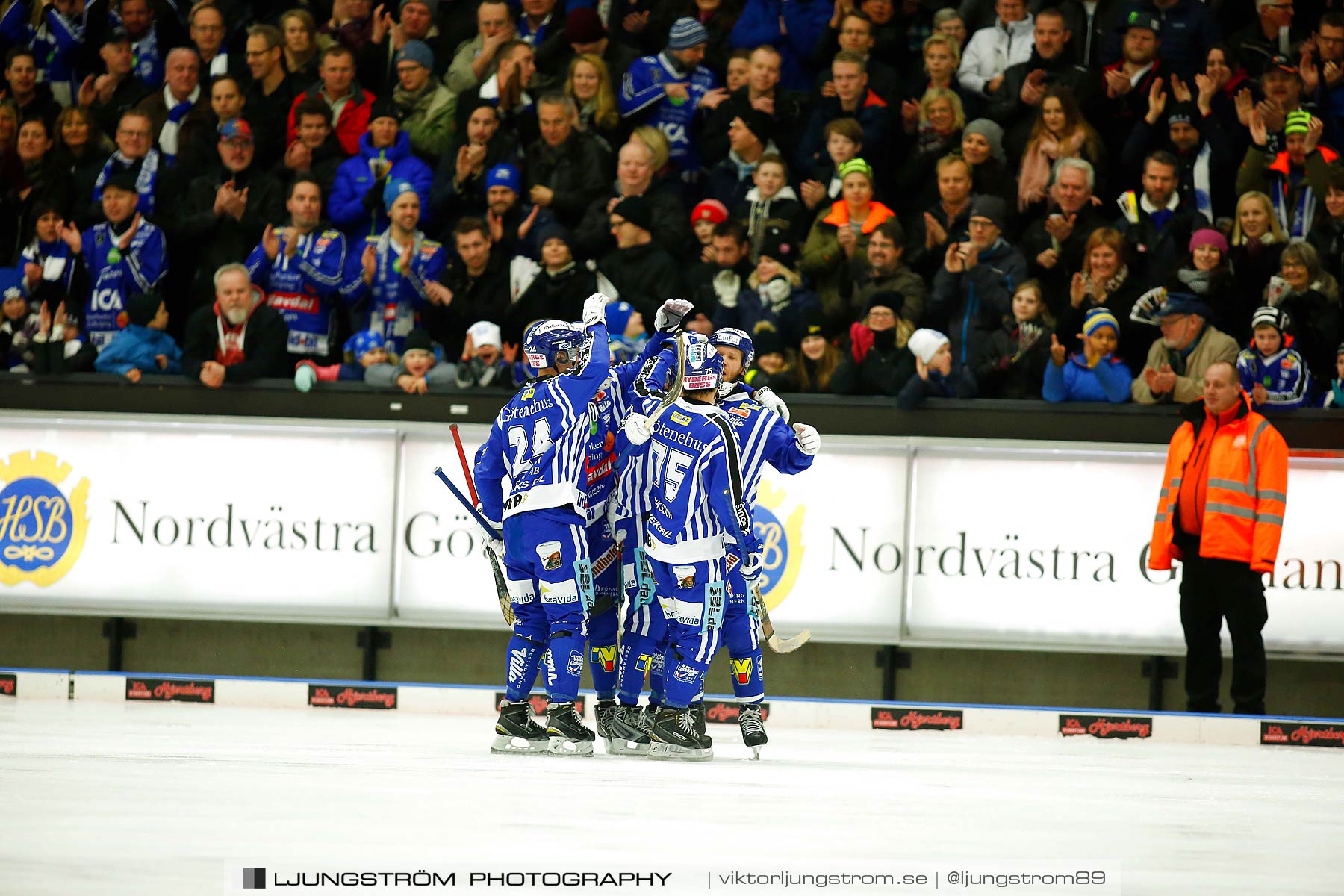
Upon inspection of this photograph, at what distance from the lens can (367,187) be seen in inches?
512

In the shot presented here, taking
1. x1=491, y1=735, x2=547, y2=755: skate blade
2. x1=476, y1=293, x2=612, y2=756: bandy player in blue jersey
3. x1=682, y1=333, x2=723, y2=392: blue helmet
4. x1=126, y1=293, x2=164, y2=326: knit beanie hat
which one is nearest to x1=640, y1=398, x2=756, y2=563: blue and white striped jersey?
x1=682, y1=333, x2=723, y2=392: blue helmet

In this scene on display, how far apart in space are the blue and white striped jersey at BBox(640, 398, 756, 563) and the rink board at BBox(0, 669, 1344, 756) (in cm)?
266

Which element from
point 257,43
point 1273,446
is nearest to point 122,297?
point 257,43

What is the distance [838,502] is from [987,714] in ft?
5.81

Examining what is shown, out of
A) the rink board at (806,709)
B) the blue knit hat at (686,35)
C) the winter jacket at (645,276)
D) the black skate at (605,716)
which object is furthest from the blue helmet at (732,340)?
the blue knit hat at (686,35)

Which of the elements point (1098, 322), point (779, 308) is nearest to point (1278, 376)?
point (1098, 322)

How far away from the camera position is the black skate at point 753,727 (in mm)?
8594

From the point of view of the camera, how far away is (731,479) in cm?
844

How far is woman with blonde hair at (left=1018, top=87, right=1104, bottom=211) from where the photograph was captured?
12.4 meters

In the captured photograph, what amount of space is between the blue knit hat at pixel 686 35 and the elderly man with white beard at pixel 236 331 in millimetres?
3998

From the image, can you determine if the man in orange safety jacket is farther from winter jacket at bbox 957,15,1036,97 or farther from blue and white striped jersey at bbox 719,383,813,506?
winter jacket at bbox 957,15,1036,97

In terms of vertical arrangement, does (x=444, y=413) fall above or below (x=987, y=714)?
above

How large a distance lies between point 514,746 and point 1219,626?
500 cm

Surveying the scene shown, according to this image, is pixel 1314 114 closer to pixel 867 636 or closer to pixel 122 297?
pixel 867 636
